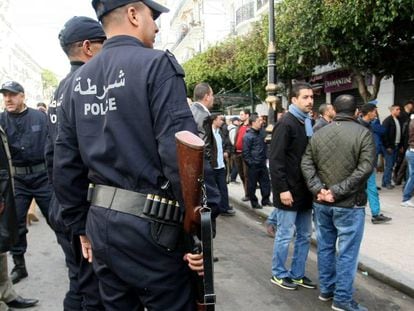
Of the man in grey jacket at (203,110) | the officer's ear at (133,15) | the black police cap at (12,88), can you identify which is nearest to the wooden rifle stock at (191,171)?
the officer's ear at (133,15)

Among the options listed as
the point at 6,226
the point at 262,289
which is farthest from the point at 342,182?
the point at 6,226

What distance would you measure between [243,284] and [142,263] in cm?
299

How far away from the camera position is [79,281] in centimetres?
245

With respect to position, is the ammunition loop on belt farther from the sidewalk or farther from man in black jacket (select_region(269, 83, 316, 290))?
the sidewalk

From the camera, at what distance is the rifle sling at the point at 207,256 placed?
1.72 m

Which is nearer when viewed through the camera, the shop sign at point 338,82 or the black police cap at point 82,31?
the black police cap at point 82,31

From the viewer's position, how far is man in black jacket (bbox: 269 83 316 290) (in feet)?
13.8

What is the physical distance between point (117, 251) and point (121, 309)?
0.29 meters

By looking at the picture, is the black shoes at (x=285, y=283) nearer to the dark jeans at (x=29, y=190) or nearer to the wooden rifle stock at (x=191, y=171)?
the dark jeans at (x=29, y=190)

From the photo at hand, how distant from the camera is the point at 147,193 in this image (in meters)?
1.85

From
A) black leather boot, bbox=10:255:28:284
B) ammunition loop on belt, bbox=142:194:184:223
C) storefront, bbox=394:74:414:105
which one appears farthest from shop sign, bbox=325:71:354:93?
ammunition loop on belt, bbox=142:194:184:223

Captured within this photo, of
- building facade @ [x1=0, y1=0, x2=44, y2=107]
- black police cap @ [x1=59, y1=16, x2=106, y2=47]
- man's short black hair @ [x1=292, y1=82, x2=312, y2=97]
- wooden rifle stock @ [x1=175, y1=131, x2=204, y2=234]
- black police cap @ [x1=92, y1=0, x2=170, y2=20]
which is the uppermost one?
building facade @ [x1=0, y1=0, x2=44, y2=107]

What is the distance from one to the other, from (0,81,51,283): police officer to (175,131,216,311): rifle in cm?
343

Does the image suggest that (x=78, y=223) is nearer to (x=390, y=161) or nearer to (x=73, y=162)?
(x=73, y=162)
